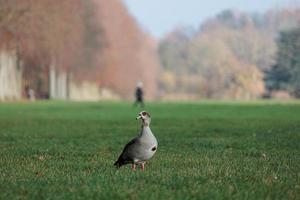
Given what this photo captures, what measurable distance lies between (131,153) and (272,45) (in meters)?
185

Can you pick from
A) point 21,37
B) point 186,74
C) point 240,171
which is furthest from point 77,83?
point 240,171

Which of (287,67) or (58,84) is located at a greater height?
(287,67)

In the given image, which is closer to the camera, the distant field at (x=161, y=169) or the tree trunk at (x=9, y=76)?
the distant field at (x=161, y=169)

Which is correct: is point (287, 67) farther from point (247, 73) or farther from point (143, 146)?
point (143, 146)

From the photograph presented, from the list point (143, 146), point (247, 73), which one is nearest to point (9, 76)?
point (247, 73)

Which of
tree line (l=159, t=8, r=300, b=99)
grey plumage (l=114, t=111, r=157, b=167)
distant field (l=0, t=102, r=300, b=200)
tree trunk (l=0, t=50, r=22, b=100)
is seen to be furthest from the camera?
tree line (l=159, t=8, r=300, b=99)

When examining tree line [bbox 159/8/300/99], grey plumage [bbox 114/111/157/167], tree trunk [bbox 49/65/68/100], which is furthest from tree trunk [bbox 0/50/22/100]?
grey plumage [bbox 114/111/157/167]

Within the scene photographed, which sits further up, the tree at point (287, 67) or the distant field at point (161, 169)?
the tree at point (287, 67)

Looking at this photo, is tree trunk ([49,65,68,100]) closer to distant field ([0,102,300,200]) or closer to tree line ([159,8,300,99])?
tree line ([159,8,300,99])

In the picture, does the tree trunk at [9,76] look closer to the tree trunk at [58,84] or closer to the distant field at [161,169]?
the tree trunk at [58,84]

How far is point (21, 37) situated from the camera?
68.1m

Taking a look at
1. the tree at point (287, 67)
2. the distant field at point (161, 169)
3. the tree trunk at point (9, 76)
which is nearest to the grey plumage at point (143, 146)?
the distant field at point (161, 169)

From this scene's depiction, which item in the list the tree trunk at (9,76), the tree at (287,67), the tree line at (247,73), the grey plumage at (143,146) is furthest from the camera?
the tree line at (247,73)

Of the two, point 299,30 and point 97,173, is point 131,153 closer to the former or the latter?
point 97,173
